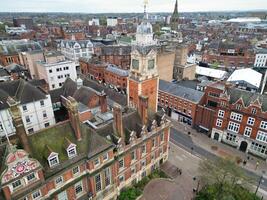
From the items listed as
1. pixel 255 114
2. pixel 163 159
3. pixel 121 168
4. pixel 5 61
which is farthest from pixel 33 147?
pixel 5 61

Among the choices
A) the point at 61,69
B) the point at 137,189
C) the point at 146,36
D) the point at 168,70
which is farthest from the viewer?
the point at 168,70

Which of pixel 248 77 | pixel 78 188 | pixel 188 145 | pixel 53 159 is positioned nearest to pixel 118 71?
pixel 188 145

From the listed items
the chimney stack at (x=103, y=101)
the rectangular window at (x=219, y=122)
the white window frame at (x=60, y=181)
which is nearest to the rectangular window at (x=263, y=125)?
the rectangular window at (x=219, y=122)

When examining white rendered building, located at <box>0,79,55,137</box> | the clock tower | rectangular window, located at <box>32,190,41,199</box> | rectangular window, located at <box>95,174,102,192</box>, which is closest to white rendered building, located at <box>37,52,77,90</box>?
white rendered building, located at <box>0,79,55,137</box>

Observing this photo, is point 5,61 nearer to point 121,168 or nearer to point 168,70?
point 168,70

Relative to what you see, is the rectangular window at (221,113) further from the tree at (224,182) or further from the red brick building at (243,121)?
the tree at (224,182)

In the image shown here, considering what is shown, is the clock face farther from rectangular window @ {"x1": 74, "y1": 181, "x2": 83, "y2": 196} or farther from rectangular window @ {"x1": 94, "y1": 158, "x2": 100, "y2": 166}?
rectangular window @ {"x1": 74, "y1": 181, "x2": 83, "y2": 196}
